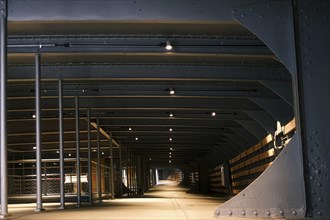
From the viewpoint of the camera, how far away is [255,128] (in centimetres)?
2719

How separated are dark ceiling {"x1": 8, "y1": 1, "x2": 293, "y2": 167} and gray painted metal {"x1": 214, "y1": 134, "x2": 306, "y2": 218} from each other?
331 centimetres

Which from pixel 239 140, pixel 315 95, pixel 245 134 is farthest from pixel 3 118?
pixel 239 140

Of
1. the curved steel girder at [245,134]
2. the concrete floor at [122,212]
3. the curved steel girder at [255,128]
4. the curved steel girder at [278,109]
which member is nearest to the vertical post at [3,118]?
the concrete floor at [122,212]

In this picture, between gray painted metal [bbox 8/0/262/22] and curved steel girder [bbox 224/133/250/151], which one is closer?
gray painted metal [bbox 8/0/262/22]

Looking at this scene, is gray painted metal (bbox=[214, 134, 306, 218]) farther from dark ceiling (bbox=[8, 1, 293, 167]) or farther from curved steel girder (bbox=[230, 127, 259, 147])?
curved steel girder (bbox=[230, 127, 259, 147])

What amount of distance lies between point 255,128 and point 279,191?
655 inches

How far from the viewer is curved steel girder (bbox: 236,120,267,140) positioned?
1058 inches

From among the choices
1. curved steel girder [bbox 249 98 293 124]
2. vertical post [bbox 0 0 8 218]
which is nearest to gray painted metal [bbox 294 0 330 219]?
vertical post [bbox 0 0 8 218]

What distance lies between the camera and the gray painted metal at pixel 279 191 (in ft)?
35.0

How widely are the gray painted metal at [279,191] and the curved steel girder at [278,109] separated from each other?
10333mm

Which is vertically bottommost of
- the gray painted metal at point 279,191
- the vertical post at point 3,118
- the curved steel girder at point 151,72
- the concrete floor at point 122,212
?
the concrete floor at point 122,212

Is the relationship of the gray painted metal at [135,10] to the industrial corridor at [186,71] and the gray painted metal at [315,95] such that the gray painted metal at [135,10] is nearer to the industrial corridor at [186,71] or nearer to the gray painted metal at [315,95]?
the industrial corridor at [186,71]

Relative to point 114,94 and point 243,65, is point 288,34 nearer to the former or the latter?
point 243,65

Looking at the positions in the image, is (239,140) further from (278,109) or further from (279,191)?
(279,191)
